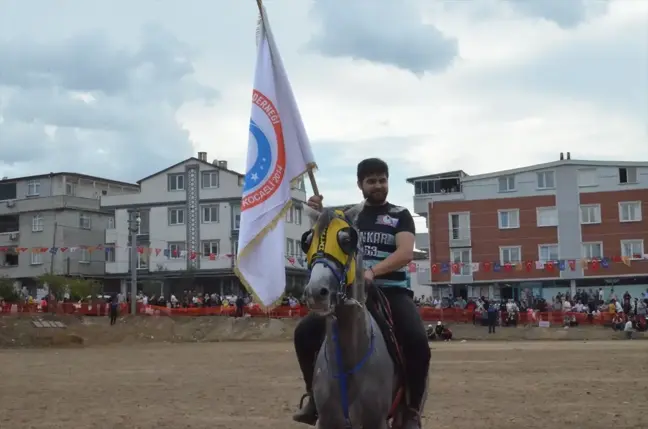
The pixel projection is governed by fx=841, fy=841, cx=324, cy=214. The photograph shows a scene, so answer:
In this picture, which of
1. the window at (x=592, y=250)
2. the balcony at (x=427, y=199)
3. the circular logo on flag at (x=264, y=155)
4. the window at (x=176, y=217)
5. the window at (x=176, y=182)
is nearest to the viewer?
the circular logo on flag at (x=264, y=155)

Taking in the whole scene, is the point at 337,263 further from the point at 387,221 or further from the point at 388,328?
the point at 387,221

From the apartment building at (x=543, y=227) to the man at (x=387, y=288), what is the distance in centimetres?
6117

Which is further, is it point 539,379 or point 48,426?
point 539,379

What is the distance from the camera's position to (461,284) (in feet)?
243

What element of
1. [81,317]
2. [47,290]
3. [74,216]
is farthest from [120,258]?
[81,317]

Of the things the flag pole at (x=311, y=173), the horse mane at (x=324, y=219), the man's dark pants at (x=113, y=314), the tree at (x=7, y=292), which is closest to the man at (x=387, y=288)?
the flag pole at (x=311, y=173)

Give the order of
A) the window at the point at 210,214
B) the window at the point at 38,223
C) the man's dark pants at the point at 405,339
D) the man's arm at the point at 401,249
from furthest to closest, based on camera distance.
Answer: the window at the point at 38,223
the window at the point at 210,214
the man's dark pants at the point at 405,339
the man's arm at the point at 401,249

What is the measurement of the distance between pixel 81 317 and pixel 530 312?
28412 millimetres

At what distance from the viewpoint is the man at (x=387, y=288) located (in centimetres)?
770

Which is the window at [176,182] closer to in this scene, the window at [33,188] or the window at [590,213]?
the window at [33,188]

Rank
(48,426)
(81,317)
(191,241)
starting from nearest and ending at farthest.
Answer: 1. (48,426)
2. (81,317)
3. (191,241)

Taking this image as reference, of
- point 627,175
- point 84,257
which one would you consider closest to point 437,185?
point 627,175

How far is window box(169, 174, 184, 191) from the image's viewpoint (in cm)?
8162

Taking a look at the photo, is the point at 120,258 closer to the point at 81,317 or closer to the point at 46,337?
the point at 81,317
